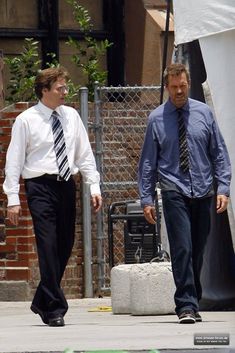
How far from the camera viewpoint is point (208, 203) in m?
12.3

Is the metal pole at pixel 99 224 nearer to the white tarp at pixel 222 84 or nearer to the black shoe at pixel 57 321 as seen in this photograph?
the white tarp at pixel 222 84

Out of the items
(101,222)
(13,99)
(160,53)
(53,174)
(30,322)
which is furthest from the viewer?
(160,53)

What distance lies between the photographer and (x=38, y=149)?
12219mm

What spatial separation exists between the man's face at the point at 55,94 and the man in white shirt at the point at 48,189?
0.01 meters

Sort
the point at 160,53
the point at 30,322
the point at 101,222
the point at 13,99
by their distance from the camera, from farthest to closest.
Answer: the point at 160,53 < the point at 13,99 < the point at 101,222 < the point at 30,322

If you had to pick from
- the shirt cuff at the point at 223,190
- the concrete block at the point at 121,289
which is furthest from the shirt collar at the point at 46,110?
the concrete block at the point at 121,289

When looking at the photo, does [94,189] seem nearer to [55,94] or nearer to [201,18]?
[55,94]

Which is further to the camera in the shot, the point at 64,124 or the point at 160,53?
the point at 160,53

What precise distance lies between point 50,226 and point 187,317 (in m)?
1.22

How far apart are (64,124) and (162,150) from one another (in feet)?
2.54

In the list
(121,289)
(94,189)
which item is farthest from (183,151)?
(121,289)

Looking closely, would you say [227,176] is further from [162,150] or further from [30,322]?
[30,322]

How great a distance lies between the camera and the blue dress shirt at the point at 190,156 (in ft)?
40.0

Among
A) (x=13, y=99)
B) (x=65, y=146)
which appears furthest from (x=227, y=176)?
(x=13, y=99)
